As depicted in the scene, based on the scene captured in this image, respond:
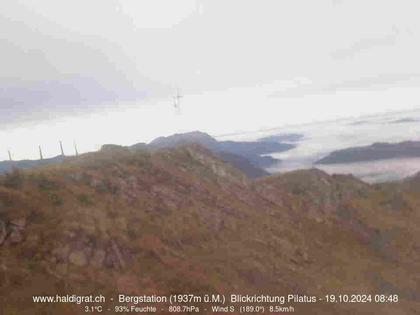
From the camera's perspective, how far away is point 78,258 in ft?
79.4

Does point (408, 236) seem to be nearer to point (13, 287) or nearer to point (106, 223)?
point (106, 223)

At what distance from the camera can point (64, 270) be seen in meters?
23.0

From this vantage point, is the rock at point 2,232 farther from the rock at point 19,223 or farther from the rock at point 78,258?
the rock at point 78,258

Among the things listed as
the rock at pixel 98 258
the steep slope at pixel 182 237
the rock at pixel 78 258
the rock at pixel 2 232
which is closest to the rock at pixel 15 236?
the steep slope at pixel 182 237

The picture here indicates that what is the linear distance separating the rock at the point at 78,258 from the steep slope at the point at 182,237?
0.05 meters

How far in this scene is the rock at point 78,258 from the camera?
23.9 meters

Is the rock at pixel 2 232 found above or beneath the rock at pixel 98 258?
above

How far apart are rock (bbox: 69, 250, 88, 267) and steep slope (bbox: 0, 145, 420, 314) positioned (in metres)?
0.05

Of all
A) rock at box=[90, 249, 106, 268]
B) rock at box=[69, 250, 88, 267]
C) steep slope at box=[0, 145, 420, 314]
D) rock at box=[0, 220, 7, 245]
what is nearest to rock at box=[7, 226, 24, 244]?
steep slope at box=[0, 145, 420, 314]

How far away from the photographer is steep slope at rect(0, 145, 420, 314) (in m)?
23.6

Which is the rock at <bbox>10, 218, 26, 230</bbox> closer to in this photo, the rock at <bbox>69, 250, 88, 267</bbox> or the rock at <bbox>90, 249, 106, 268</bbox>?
the rock at <bbox>69, 250, 88, 267</bbox>

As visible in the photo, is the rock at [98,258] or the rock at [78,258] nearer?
the rock at [78,258]

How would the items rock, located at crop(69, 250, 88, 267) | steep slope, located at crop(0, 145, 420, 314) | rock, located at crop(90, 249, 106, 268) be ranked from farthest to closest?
rock, located at crop(90, 249, 106, 268), rock, located at crop(69, 250, 88, 267), steep slope, located at crop(0, 145, 420, 314)

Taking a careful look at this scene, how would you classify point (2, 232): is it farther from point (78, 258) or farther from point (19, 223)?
point (78, 258)
